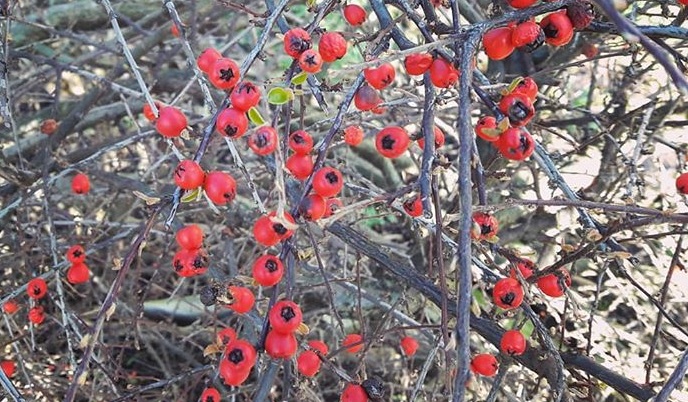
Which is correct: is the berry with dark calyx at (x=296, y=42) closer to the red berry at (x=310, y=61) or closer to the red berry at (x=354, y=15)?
the red berry at (x=310, y=61)

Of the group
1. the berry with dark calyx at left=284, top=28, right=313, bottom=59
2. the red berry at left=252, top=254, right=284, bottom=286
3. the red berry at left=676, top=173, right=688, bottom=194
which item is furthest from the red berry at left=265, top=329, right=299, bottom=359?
the red berry at left=676, top=173, right=688, bottom=194

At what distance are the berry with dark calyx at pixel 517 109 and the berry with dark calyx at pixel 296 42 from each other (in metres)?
0.45

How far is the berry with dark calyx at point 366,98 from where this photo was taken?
5.02 feet

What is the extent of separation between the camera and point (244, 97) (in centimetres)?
150

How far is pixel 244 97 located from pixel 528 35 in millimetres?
614

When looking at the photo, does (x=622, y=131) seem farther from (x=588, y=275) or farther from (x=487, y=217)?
(x=487, y=217)

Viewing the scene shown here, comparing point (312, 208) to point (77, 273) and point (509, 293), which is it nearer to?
point (509, 293)

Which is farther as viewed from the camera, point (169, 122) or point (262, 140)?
point (169, 122)

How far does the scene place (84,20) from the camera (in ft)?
13.9

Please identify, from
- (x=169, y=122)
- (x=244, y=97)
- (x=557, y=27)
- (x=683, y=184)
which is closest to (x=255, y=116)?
(x=244, y=97)

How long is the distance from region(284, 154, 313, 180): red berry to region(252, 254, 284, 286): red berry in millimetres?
204

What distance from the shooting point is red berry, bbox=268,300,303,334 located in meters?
1.54

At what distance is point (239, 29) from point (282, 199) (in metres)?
3.68

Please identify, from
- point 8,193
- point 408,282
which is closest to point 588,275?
point 408,282
